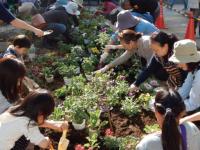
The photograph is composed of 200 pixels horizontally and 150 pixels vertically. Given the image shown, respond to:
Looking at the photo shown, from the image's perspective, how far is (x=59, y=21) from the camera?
8484 mm

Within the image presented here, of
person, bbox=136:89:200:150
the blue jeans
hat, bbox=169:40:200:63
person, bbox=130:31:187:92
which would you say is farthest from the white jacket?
the blue jeans

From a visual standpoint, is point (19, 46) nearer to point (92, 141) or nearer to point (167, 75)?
point (92, 141)

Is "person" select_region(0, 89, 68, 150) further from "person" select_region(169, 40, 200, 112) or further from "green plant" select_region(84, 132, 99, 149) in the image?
"person" select_region(169, 40, 200, 112)

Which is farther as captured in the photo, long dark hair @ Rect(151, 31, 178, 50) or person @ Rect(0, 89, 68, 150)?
long dark hair @ Rect(151, 31, 178, 50)

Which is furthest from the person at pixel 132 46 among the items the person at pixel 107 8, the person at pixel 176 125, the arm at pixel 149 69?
the person at pixel 107 8

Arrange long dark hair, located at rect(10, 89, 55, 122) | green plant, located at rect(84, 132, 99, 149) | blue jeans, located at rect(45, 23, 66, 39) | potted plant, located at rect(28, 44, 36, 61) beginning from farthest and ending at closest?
blue jeans, located at rect(45, 23, 66, 39) < potted plant, located at rect(28, 44, 36, 61) < green plant, located at rect(84, 132, 99, 149) < long dark hair, located at rect(10, 89, 55, 122)

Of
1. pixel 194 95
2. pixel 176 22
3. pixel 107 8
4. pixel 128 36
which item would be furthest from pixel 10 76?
pixel 176 22

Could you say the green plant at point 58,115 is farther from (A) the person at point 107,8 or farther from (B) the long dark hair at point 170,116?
(A) the person at point 107,8

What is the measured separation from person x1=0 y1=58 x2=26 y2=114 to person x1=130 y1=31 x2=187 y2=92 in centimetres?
171

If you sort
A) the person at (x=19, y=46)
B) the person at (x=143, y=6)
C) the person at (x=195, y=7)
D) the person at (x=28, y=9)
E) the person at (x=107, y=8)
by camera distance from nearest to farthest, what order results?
the person at (x=19, y=46)
the person at (x=143, y=6)
the person at (x=195, y=7)
the person at (x=28, y=9)
the person at (x=107, y=8)

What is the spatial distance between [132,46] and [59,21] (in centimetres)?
317

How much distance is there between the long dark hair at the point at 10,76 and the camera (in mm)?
3785

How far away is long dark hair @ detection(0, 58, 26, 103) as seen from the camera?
12.4 ft

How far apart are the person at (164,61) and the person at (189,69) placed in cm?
28
